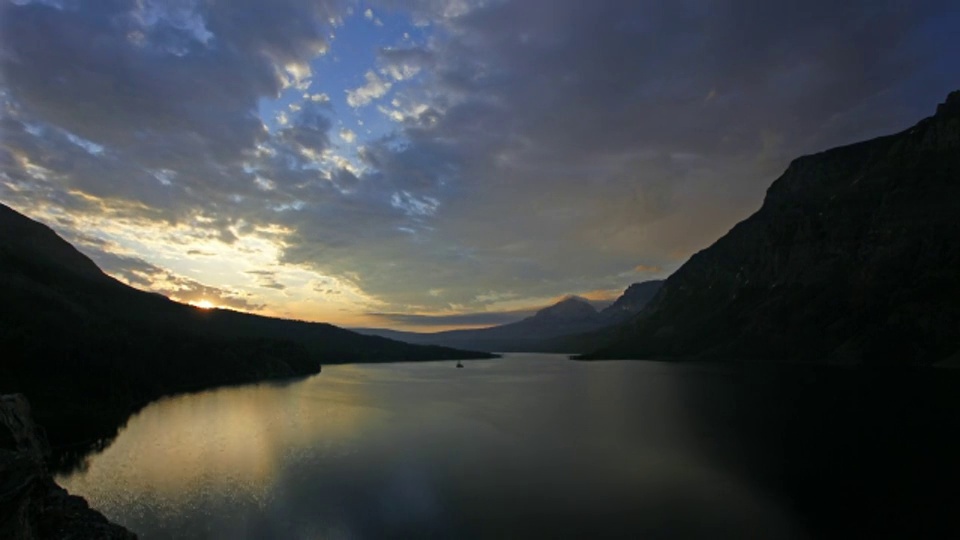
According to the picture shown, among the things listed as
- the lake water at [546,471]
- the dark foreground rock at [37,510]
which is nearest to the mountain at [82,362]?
the lake water at [546,471]

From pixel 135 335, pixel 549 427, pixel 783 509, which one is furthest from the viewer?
pixel 135 335

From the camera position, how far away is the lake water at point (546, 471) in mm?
35656

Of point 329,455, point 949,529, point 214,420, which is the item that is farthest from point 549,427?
point 214,420

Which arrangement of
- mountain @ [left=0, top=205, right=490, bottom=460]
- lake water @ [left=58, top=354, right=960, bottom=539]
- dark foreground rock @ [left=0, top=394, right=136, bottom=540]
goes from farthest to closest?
mountain @ [left=0, top=205, right=490, bottom=460]
lake water @ [left=58, top=354, right=960, bottom=539]
dark foreground rock @ [left=0, top=394, right=136, bottom=540]

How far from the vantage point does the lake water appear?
117 ft

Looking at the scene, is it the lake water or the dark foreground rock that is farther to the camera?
the lake water

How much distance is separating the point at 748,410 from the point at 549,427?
1496 inches

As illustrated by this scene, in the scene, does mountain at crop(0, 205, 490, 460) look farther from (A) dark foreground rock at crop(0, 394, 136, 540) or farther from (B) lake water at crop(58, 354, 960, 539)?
(A) dark foreground rock at crop(0, 394, 136, 540)

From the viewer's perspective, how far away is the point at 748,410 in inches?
3487

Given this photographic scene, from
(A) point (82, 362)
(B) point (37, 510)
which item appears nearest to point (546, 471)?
→ (B) point (37, 510)

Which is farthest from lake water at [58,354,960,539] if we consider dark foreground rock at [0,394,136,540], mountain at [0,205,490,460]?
mountain at [0,205,490,460]

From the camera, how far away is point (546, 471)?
5034 centimetres

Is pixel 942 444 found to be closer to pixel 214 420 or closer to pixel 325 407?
pixel 325 407

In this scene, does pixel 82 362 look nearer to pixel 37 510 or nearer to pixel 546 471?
pixel 37 510
